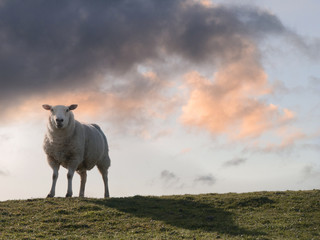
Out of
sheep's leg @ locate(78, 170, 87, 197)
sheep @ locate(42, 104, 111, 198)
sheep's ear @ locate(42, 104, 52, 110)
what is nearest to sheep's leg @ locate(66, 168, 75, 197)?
sheep @ locate(42, 104, 111, 198)

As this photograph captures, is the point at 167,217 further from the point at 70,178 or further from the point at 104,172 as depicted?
the point at 104,172

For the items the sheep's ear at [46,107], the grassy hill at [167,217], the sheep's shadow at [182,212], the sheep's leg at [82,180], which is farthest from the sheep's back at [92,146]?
the sheep's shadow at [182,212]

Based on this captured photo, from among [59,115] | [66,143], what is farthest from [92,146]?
[59,115]

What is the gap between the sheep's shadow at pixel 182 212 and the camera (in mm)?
19688

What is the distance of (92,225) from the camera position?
1992 centimetres

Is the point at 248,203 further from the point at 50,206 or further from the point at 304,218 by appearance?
the point at 50,206

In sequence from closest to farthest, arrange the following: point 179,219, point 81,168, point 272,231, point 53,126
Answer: point 272,231 → point 179,219 → point 53,126 → point 81,168

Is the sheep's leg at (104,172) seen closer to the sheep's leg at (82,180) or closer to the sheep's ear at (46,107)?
the sheep's leg at (82,180)

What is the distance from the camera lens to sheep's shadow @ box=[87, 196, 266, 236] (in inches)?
775

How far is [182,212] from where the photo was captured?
22.1m

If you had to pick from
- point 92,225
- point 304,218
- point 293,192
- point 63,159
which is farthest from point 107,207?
point 293,192

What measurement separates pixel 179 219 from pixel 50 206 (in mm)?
6419

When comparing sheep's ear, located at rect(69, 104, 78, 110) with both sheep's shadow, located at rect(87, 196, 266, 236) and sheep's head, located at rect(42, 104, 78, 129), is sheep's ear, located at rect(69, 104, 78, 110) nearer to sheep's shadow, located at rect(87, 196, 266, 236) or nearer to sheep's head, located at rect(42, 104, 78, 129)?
sheep's head, located at rect(42, 104, 78, 129)

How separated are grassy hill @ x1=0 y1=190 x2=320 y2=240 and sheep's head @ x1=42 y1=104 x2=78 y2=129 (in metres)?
4.17
